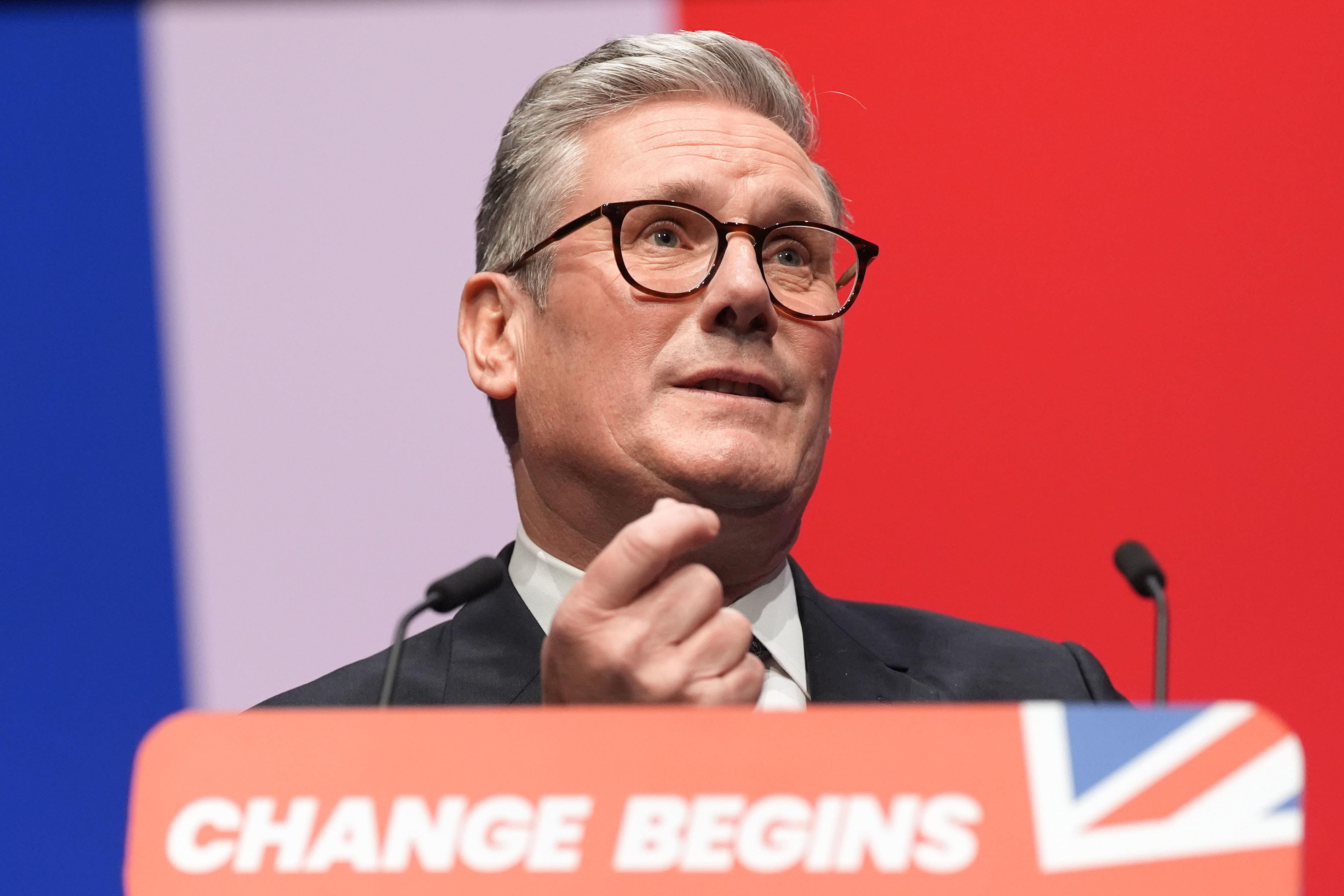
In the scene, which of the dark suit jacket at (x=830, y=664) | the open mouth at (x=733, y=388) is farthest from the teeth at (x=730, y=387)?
the dark suit jacket at (x=830, y=664)

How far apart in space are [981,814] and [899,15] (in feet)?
5.46

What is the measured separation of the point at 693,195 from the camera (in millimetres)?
1508

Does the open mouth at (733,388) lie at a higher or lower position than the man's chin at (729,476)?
higher

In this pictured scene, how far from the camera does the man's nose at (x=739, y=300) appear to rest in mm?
1434

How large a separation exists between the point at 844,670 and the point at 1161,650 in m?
0.58

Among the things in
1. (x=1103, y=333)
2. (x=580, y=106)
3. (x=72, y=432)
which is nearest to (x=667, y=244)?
(x=580, y=106)

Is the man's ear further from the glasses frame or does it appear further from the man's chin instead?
the man's chin

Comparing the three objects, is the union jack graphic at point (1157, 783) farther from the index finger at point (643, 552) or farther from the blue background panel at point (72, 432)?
A: the blue background panel at point (72, 432)

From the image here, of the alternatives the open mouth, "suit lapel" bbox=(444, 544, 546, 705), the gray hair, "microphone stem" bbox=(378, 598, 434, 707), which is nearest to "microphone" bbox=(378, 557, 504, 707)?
"microphone stem" bbox=(378, 598, 434, 707)

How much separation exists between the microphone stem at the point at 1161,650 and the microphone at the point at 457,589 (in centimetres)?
60

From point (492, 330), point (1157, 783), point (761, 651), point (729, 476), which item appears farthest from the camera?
point (492, 330)

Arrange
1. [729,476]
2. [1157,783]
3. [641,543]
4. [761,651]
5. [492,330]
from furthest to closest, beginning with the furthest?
[492,330] < [761,651] < [729,476] < [641,543] < [1157,783]

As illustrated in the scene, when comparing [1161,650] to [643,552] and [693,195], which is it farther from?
[693,195]

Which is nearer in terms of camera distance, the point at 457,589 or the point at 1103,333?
the point at 457,589
